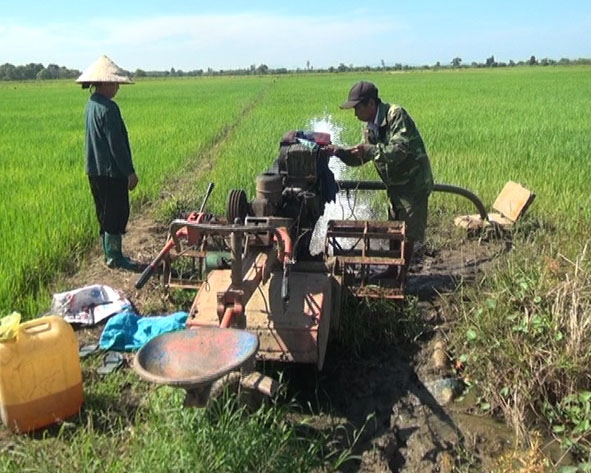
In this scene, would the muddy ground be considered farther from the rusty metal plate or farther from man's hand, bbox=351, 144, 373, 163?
man's hand, bbox=351, 144, 373, 163

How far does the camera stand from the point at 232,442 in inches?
98.7

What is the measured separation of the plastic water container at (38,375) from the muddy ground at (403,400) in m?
0.99

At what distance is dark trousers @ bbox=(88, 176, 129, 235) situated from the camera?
522 cm

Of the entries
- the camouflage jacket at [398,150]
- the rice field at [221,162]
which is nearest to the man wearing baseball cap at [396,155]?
the camouflage jacket at [398,150]

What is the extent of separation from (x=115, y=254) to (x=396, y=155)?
96.8 inches

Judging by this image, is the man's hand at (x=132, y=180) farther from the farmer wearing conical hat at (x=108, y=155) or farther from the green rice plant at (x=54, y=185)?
the green rice plant at (x=54, y=185)

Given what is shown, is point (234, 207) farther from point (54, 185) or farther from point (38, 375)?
point (54, 185)

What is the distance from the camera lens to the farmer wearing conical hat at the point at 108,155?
5016mm

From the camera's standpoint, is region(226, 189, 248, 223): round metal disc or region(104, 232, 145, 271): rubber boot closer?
region(226, 189, 248, 223): round metal disc

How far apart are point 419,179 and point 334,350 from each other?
4.93 feet

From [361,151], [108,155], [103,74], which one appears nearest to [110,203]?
[108,155]

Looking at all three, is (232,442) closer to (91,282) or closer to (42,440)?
(42,440)

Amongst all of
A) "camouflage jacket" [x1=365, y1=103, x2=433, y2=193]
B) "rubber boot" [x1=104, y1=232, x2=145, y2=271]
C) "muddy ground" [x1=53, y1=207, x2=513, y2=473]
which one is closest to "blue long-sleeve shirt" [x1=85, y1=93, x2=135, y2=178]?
"rubber boot" [x1=104, y1=232, x2=145, y2=271]

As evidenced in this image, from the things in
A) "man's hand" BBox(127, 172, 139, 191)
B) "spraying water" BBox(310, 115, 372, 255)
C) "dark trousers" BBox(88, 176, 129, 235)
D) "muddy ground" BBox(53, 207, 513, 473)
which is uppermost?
"man's hand" BBox(127, 172, 139, 191)
